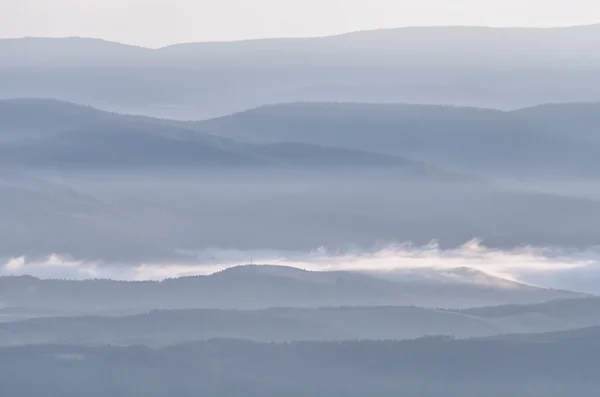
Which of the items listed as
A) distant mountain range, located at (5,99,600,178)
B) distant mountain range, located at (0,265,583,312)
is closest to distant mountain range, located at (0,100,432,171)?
distant mountain range, located at (5,99,600,178)

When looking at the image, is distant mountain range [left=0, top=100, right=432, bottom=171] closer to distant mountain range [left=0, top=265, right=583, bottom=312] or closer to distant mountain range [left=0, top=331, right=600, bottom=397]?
distant mountain range [left=0, top=265, right=583, bottom=312]

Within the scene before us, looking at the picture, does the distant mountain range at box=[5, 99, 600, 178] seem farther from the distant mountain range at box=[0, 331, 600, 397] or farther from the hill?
the distant mountain range at box=[0, 331, 600, 397]

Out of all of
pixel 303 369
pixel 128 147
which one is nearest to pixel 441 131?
pixel 128 147

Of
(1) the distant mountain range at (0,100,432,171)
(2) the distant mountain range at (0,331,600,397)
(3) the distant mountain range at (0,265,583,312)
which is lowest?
(2) the distant mountain range at (0,331,600,397)

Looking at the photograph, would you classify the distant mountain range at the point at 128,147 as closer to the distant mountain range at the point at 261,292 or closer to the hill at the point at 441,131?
the hill at the point at 441,131


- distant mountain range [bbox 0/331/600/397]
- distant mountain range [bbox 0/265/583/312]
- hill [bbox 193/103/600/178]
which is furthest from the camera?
hill [bbox 193/103/600/178]

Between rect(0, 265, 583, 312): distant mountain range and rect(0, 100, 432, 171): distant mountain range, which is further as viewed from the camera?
rect(0, 100, 432, 171): distant mountain range

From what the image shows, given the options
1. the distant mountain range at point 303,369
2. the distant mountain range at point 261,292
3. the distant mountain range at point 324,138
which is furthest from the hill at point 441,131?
the distant mountain range at point 303,369

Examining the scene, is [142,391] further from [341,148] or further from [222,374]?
[341,148]

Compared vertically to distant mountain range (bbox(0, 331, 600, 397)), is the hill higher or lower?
higher

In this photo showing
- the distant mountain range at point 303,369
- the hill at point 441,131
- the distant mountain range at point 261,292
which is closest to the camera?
the distant mountain range at point 303,369

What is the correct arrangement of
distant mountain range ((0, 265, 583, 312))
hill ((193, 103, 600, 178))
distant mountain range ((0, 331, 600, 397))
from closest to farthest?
distant mountain range ((0, 331, 600, 397))
distant mountain range ((0, 265, 583, 312))
hill ((193, 103, 600, 178))

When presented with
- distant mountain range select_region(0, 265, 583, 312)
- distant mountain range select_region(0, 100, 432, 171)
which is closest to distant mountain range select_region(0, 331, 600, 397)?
distant mountain range select_region(0, 265, 583, 312)
